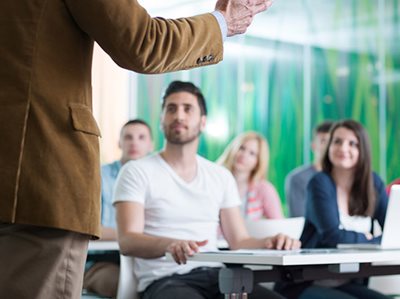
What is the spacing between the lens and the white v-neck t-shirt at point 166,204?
3414 millimetres

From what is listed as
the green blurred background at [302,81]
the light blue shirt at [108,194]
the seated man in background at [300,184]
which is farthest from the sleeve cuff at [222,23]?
the green blurred background at [302,81]

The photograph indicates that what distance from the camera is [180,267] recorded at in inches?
135

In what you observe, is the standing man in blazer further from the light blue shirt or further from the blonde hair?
the blonde hair

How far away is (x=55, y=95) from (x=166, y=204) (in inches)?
69.7

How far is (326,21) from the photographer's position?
937cm

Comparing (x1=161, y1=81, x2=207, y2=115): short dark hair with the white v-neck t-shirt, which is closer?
the white v-neck t-shirt

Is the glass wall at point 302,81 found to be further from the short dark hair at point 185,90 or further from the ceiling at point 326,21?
the short dark hair at point 185,90

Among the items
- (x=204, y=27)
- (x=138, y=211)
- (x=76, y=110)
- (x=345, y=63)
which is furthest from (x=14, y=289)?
(x=345, y=63)

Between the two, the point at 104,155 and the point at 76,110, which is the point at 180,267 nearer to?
the point at 76,110

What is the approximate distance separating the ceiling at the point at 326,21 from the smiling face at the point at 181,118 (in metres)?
5.35

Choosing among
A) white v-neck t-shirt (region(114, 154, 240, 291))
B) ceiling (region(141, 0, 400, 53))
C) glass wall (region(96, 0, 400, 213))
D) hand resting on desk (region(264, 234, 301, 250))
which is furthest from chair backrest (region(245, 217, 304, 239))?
ceiling (region(141, 0, 400, 53))

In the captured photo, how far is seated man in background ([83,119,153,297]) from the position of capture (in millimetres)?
3676

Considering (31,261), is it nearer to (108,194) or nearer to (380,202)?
(380,202)

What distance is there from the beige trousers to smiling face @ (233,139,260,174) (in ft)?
15.7
